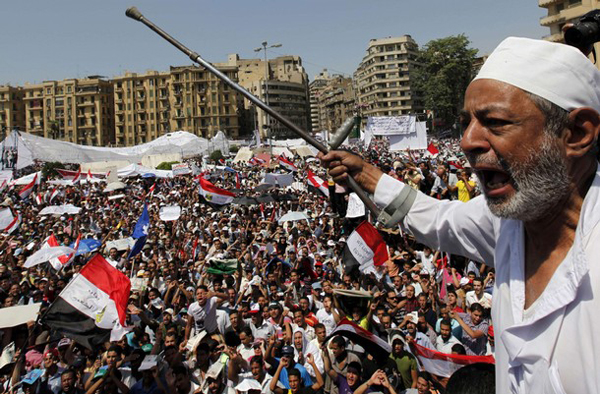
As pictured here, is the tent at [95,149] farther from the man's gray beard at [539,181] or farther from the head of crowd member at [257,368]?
the man's gray beard at [539,181]

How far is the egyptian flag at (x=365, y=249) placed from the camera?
8664 mm

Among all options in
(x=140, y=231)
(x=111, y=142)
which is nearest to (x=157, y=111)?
(x=111, y=142)

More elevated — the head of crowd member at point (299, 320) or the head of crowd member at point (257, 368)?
the head of crowd member at point (299, 320)

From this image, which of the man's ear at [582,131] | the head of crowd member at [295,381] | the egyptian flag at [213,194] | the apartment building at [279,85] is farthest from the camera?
the apartment building at [279,85]

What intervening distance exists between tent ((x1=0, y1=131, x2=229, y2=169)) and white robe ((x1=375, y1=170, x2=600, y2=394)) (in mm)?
30914

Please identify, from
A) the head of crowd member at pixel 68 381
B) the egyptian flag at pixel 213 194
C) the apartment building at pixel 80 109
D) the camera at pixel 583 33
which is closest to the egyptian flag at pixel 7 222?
the egyptian flag at pixel 213 194

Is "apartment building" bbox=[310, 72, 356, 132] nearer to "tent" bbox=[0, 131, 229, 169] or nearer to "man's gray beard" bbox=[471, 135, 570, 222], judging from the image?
"tent" bbox=[0, 131, 229, 169]

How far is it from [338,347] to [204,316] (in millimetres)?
2492

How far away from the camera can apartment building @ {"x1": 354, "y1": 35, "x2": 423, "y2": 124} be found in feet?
338

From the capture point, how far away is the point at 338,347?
19.0 feet

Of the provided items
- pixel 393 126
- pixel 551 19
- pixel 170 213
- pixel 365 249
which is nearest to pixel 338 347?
pixel 365 249

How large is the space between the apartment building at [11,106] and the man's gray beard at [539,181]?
139m

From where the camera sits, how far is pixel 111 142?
4668 inches

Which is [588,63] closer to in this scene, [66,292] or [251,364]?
[251,364]
